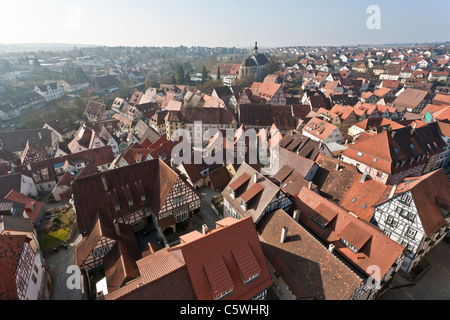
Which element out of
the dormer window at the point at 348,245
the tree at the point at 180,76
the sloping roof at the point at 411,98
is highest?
the tree at the point at 180,76

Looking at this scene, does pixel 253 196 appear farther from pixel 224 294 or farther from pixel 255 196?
pixel 224 294

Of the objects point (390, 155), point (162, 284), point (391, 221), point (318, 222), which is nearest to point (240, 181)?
point (318, 222)

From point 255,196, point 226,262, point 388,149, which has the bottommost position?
point 226,262

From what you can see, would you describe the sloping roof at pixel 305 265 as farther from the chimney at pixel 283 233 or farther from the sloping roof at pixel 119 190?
the sloping roof at pixel 119 190

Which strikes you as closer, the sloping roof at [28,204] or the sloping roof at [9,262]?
the sloping roof at [9,262]

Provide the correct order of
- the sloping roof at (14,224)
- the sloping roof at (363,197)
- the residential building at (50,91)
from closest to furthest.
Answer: the sloping roof at (14,224)
the sloping roof at (363,197)
the residential building at (50,91)

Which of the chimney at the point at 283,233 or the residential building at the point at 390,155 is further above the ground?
the residential building at the point at 390,155

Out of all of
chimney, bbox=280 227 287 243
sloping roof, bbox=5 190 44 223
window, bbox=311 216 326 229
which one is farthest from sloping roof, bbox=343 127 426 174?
sloping roof, bbox=5 190 44 223

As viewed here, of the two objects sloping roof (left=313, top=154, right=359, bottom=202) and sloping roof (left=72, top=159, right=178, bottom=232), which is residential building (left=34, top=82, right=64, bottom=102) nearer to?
sloping roof (left=72, top=159, right=178, bottom=232)

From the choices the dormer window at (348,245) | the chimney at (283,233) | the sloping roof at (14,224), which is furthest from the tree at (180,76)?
the dormer window at (348,245)
